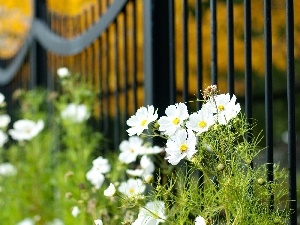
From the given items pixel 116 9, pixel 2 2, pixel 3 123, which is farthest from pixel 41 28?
pixel 2 2

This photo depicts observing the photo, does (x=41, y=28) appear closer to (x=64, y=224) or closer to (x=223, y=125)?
(x=64, y=224)

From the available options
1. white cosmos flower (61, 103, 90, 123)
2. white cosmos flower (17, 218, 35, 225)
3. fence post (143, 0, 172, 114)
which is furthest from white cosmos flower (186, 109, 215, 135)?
white cosmos flower (17, 218, 35, 225)

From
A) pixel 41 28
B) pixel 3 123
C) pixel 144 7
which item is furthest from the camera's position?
pixel 41 28

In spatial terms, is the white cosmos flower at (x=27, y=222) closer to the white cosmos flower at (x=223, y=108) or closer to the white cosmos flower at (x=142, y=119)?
the white cosmos flower at (x=142, y=119)

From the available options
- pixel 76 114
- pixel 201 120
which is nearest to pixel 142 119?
pixel 201 120

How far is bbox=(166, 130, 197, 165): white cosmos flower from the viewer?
210 cm

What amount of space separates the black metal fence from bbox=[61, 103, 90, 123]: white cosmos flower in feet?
0.41

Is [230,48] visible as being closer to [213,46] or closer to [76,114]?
[213,46]

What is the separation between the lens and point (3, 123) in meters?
4.38

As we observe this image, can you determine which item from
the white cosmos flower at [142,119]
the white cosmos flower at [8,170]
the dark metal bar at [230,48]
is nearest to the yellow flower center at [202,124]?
the white cosmos flower at [142,119]

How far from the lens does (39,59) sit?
5.96 m

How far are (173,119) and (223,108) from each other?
151 millimetres

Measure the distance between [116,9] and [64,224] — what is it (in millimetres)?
Result: 1188

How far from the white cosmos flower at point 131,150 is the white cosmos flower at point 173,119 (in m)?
0.87
